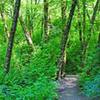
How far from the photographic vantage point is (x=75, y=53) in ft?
74.2

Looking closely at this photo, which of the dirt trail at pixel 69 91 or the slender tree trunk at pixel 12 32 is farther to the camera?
the dirt trail at pixel 69 91

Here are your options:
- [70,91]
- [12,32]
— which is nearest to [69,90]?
[70,91]

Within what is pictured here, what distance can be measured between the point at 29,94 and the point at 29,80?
0.99 meters

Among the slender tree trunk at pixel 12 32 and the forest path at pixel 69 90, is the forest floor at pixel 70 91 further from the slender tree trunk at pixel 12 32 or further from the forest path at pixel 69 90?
the slender tree trunk at pixel 12 32

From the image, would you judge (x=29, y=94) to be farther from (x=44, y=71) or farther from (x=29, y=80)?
(x=44, y=71)

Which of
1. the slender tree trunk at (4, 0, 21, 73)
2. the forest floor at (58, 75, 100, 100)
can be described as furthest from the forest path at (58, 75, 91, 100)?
the slender tree trunk at (4, 0, 21, 73)

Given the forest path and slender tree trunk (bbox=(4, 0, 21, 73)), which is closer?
slender tree trunk (bbox=(4, 0, 21, 73))

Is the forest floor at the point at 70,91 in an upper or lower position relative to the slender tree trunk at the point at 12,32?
lower

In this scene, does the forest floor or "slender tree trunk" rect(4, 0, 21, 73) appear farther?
the forest floor

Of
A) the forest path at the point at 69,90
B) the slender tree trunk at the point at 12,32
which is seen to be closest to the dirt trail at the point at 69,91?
the forest path at the point at 69,90

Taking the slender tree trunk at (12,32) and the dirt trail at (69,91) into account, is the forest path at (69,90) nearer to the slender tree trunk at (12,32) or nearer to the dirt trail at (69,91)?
the dirt trail at (69,91)

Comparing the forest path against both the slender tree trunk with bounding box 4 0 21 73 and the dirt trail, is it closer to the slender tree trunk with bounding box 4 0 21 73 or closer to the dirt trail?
the dirt trail

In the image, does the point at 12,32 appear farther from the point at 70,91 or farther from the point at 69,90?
the point at 69,90

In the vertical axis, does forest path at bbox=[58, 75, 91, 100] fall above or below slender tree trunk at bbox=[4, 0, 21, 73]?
below
